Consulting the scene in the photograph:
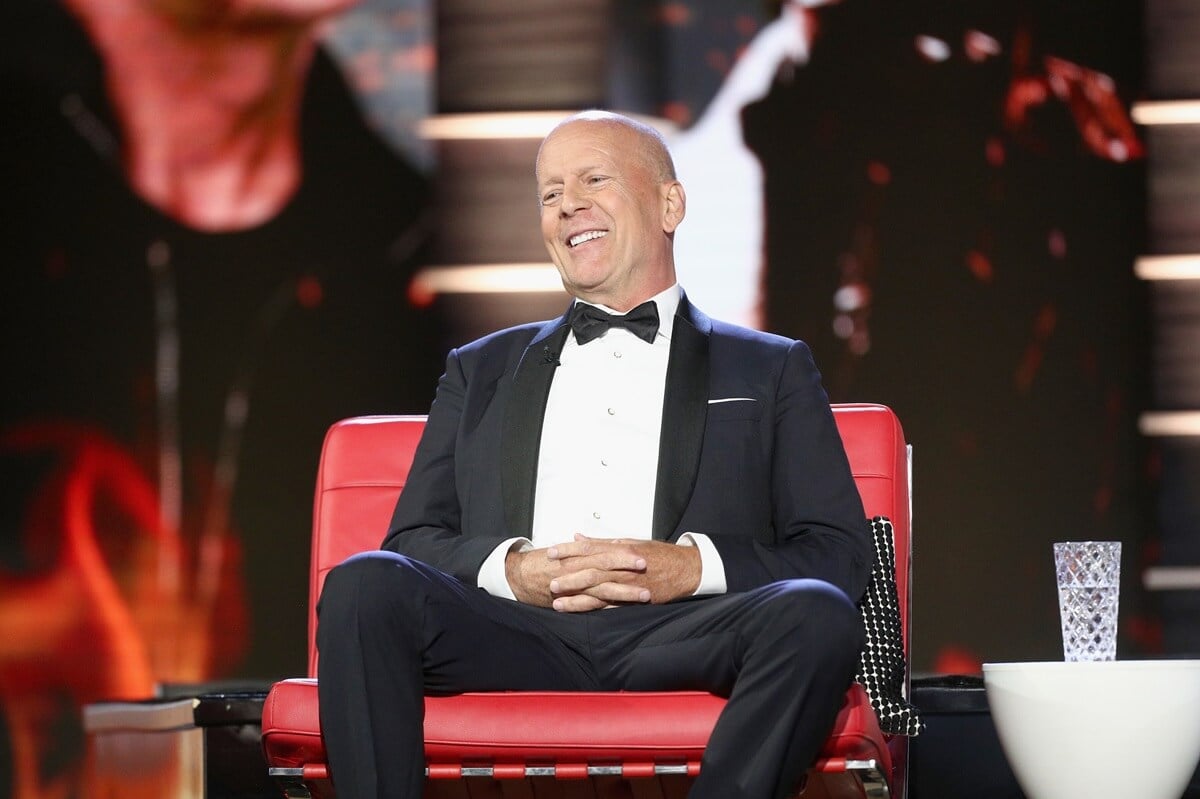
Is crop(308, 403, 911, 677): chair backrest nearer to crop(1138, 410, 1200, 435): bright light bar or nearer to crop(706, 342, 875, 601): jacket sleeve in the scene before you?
crop(706, 342, 875, 601): jacket sleeve

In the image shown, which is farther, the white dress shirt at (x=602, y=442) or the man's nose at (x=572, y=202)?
the man's nose at (x=572, y=202)

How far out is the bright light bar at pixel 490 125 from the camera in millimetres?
3895

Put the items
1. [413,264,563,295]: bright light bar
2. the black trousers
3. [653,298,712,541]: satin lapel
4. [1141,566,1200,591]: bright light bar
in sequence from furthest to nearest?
[413,264,563,295]: bright light bar → [1141,566,1200,591]: bright light bar → [653,298,712,541]: satin lapel → the black trousers

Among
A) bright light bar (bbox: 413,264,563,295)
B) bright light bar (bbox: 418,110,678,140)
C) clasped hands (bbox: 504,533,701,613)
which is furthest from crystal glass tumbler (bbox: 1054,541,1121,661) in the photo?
bright light bar (bbox: 418,110,678,140)

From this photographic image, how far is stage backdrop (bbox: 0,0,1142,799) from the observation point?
375cm

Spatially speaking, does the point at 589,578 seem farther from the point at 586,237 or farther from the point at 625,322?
the point at 586,237

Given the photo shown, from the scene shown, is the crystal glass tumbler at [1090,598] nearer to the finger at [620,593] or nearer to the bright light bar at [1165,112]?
the finger at [620,593]

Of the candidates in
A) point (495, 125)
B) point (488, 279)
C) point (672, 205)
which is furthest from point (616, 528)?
point (495, 125)

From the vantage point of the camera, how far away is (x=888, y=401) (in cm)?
377

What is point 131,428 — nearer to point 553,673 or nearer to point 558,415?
point 558,415

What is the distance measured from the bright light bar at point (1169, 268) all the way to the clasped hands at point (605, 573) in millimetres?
1998

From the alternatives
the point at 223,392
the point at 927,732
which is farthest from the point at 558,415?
the point at 223,392

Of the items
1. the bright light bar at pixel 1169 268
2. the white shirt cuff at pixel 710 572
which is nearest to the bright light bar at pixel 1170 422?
the bright light bar at pixel 1169 268

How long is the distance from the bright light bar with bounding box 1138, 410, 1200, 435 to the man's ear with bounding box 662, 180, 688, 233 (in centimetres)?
160
